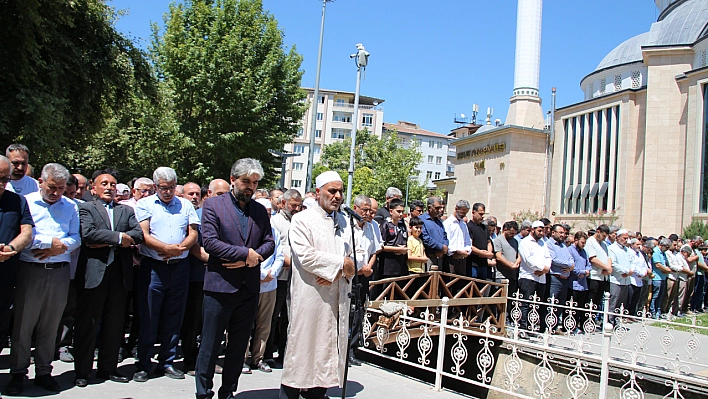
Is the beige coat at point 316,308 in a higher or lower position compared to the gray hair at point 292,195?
lower

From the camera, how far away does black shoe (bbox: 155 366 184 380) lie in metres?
5.35

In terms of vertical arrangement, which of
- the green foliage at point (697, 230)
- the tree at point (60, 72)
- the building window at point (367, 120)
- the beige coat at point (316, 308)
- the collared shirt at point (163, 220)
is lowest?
the beige coat at point (316, 308)

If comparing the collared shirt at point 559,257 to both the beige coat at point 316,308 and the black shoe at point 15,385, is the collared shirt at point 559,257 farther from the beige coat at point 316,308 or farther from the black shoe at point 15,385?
the black shoe at point 15,385

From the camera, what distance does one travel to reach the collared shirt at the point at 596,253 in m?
11.4

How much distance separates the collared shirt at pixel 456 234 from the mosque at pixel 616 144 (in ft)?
82.0

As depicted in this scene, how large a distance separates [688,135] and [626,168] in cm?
570

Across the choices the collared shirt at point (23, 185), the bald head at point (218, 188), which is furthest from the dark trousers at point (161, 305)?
the collared shirt at point (23, 185)

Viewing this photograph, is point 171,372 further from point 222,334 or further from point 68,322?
point 68,322

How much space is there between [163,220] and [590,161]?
39.1 metres

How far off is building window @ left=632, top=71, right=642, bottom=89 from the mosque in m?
0.10

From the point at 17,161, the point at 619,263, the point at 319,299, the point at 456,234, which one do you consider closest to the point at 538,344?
the point at 456,234

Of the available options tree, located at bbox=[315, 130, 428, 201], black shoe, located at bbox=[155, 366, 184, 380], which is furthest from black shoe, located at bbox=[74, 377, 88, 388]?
tree, located at bbox=[315, 130, 428, 201]

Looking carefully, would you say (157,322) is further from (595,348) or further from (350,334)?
(595,348)

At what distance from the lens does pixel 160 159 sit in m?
23.4
